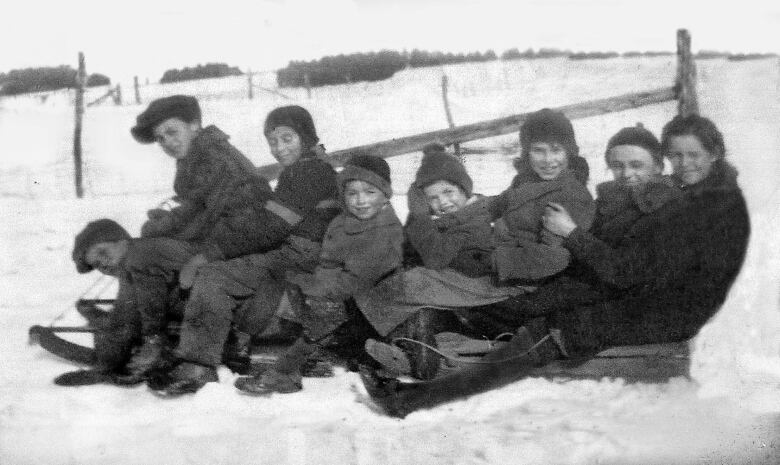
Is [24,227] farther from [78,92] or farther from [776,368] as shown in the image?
[776,368]

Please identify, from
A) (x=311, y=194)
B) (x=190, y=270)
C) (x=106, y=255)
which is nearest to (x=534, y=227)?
(x=311, y=194)

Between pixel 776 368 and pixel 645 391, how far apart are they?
0.50 metres

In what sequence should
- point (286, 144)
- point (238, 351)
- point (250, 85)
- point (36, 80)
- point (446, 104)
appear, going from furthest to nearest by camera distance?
point (446, 104) → point (36, 80) → point (250, 85) → point (286, 144) → point (238, 351)

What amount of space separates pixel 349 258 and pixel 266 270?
44cm

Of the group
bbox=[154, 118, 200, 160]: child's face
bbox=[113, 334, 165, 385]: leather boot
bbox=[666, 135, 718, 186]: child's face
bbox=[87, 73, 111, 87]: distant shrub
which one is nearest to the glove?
bbox=[113, 334, 165, 385]: leather boot

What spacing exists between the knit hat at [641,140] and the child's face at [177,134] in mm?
2096

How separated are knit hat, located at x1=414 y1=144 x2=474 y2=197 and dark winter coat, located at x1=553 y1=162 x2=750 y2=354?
1.88 feet

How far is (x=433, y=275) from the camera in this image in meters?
3.16

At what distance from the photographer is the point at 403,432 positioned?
2.84 m

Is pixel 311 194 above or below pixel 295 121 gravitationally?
below

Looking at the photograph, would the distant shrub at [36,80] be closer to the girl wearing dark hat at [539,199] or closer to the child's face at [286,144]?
the child's face at [286,144]

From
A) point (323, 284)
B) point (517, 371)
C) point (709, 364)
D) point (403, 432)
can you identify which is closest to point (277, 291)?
point (323, 284)

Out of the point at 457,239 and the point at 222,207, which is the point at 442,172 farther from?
the point at 222,207

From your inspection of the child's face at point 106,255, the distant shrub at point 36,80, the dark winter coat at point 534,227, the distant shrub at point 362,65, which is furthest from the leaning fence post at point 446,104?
the distant shrub at point 36,80
